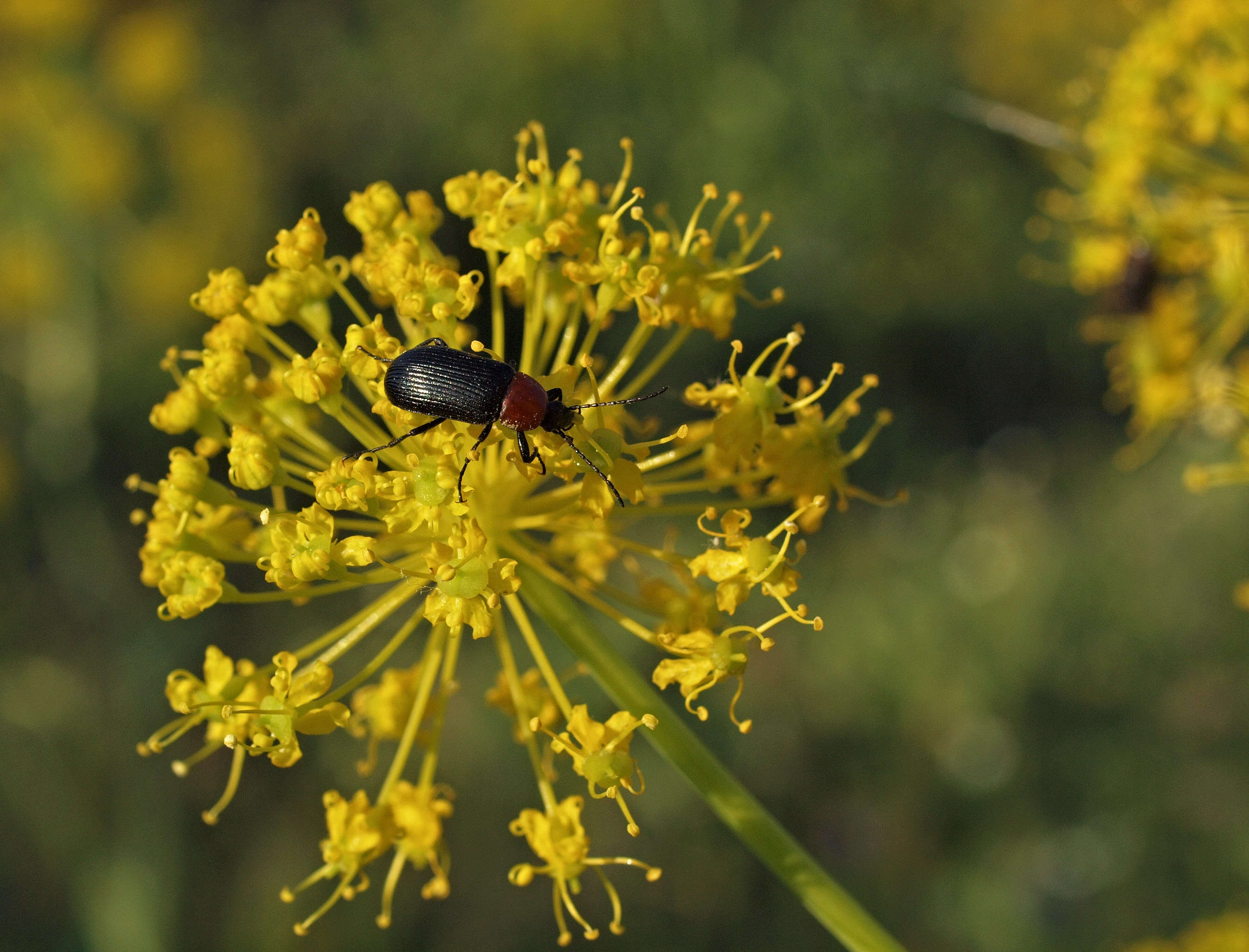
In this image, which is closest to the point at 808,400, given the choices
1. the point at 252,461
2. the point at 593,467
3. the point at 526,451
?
the point at 593,467

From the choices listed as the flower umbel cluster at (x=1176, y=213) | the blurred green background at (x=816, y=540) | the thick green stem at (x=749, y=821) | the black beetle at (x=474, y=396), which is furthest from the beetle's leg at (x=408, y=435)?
the blurred green background at (x=816, y=540)

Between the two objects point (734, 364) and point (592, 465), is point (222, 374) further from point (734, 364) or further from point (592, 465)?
point (734, 364)

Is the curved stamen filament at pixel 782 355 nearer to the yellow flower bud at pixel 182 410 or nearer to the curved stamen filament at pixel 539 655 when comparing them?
the curved stamen filament at pixel 539 655

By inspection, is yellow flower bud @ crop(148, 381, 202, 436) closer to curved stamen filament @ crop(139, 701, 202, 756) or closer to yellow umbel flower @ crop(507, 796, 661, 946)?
curved stamen filament @ crop(139, 701, 202, 756)

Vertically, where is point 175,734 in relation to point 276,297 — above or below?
below

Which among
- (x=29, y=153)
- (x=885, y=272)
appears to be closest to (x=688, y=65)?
(x=885, y=272)

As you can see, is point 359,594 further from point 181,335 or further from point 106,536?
point 181,335
